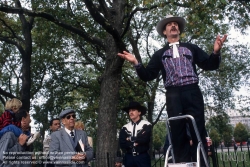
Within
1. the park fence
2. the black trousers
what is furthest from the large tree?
the black trousers

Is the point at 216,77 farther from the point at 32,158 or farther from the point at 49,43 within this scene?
the point at 32,158

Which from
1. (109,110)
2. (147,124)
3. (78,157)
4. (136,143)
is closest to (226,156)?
(109,110)

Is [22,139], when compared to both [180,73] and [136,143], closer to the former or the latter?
[136,143]

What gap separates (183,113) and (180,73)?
522 mm

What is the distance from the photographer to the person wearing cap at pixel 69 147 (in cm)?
510

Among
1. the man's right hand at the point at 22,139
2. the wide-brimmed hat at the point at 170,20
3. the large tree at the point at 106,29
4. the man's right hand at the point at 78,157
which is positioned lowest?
the man's right hand at the point at 78,157

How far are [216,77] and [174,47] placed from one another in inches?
724

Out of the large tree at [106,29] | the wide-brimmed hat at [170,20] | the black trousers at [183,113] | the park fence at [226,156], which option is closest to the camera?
the black trousers at [183,113]

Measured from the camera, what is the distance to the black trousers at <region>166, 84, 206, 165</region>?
12.9 ft

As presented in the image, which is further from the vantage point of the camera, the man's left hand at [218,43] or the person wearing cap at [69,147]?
the person wearing cap at [69,147]

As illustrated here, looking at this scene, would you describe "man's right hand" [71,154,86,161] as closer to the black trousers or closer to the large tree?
the black trousers

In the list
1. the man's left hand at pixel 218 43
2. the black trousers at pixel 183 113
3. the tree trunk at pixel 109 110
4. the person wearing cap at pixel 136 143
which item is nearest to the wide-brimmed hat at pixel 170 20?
the man's left hand at pixel 218 43

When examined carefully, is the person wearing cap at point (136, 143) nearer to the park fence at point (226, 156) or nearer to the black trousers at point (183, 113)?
the park fence at point (226, 156)

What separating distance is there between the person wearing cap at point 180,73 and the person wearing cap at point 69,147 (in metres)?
1.78
